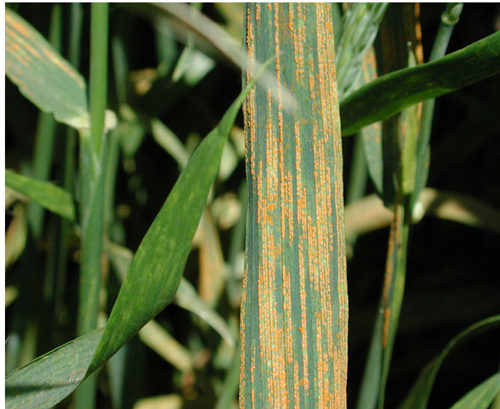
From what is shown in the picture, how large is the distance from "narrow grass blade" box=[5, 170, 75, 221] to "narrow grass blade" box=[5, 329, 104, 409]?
0.19 m

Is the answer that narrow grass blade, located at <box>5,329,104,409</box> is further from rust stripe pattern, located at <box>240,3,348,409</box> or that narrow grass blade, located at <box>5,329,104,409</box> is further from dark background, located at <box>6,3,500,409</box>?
dark background, located at <box>6,3,500,409</box>

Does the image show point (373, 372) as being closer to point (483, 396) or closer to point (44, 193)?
point (483, 396)

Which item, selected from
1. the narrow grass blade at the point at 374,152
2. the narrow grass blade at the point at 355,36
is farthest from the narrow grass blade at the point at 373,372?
the narrow grass blade at the point at 355,36

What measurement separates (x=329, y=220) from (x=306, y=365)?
0.30 feet

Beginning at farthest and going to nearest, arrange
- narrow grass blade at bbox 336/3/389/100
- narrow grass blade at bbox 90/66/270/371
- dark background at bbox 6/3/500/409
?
dark background at bbox 6/3/500/409, narrow grass blade at bbox 336/3/389/100, narrow grass blade at bbox 90/66/270/371

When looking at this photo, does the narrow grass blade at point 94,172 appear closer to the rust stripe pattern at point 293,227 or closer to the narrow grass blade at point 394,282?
the rust stripe pattern at point 293,227

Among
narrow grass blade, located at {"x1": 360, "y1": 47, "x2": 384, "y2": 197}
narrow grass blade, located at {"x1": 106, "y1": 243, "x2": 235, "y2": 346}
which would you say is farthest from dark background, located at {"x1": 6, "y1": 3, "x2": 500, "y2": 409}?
narrow grass blade, located at {"x1": 360, "y1": 47, "x2": 384, "y2": 197}

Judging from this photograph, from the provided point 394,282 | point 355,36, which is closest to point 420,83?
point 355,36

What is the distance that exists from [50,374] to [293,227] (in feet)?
0.54

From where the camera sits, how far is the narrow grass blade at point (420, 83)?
0.33 meters

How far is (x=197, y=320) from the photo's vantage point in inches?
→ 31.4

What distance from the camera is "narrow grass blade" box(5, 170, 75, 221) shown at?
453 millimetres

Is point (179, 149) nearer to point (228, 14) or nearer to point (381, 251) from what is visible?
point (228, 14)

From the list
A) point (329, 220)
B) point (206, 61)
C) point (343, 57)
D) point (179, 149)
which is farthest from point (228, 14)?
point (329, 220)
